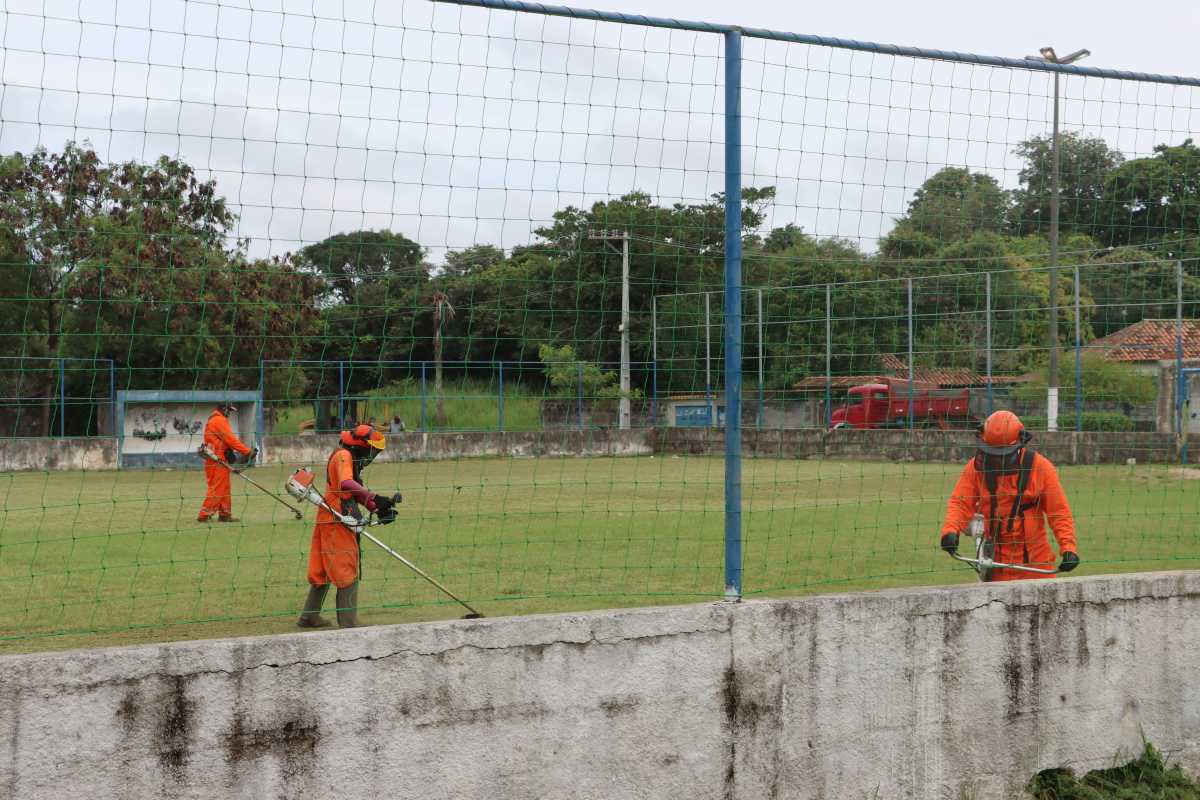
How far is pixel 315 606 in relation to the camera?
333 inches

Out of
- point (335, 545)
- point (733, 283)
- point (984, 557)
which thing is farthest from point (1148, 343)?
point (733, 283)

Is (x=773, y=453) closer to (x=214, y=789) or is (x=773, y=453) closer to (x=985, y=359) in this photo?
(x=985, y=359)

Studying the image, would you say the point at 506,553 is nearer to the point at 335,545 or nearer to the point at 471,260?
the point at 335,545

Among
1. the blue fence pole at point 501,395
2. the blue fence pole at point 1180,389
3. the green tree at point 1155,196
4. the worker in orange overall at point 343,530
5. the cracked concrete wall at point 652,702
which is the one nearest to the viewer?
the cracked concrete wall at point 652,702

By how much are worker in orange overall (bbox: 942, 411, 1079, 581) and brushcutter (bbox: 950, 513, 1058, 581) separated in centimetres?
3

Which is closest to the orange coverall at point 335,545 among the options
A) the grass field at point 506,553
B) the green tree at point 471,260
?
the grass field at point 506,553

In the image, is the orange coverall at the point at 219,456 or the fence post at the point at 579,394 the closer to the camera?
the fence post at the point at 579,394

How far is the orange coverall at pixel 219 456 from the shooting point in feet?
49.4

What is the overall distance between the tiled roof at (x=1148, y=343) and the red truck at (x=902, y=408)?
257 centimetres

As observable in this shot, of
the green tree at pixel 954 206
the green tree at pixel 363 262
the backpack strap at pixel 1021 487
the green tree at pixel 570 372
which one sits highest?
the green tree at pixel 954 206

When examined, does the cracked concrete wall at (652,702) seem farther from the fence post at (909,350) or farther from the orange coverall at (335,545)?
the fence post at (909,350)

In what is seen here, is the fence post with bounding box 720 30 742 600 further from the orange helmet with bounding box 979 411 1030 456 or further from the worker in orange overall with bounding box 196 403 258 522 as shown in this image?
the worker in orange overall with bounding box 196 403 258 522

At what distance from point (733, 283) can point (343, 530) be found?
4.12 meters

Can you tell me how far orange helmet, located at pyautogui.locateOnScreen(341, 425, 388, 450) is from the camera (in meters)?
8.38
